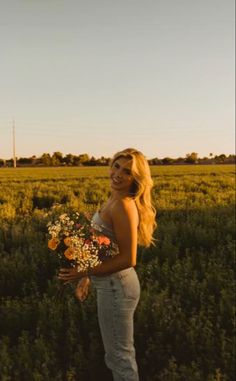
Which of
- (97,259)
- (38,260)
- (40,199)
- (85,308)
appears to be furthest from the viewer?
(40,199)

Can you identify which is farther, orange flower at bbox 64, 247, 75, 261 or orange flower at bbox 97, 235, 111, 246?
orange flower at bbox 64, 247, 75, 261

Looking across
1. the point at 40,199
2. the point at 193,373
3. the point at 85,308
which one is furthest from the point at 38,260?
the point at 40,199

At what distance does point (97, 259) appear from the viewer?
3287mm

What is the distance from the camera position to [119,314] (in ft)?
10.8

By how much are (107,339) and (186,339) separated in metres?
1.79

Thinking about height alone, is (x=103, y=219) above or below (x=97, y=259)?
above

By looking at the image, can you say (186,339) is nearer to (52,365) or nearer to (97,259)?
(52,365)

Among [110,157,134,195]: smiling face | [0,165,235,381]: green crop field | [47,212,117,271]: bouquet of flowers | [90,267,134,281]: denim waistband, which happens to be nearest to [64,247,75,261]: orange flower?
[47,212,117,271]: bouquet of flowers

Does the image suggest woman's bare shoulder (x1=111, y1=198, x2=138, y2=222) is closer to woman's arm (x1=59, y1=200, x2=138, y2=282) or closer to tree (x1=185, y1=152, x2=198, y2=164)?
woman's arm (x1=59, y1=200, x2=138, y2=282)

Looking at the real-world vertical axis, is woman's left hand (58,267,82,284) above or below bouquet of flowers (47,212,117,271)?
below

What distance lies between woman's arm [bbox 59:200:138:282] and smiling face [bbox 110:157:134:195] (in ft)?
0.41

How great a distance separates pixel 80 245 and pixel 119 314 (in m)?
0.55

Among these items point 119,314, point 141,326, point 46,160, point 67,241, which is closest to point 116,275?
point 119,314

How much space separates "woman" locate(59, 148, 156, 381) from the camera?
10.5 feet
